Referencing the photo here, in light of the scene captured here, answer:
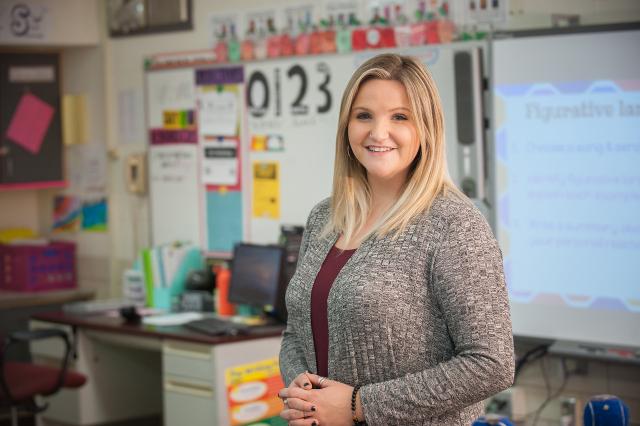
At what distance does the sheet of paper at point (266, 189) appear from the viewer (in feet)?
16.1

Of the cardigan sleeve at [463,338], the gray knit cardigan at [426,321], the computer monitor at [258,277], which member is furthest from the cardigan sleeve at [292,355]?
the computer monitor at [258,277]

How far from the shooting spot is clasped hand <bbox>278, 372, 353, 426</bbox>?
188 cm

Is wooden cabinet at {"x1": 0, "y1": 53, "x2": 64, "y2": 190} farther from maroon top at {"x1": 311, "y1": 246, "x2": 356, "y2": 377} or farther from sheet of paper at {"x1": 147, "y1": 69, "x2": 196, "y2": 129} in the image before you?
maroon top at {"x1": 311, "y1": 246, "x2": 356, "y2": 377}

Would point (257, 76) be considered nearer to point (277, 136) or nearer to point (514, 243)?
point (277, 136)

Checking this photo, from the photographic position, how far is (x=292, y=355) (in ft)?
7.01

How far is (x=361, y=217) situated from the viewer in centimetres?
206

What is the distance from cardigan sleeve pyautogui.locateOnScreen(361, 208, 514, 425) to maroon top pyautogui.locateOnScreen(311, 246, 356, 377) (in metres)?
0.17

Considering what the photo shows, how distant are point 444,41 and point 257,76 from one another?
3.80 feet

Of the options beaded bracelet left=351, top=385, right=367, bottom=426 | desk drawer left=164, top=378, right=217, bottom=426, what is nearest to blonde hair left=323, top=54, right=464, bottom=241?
beaded bracelet left=351, top=385, right=367, bottom=426

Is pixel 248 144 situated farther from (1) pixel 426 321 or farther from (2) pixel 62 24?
(1) pixel 426 321

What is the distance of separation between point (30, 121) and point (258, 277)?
2175 millimetres

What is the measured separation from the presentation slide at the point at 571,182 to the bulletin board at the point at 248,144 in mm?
602

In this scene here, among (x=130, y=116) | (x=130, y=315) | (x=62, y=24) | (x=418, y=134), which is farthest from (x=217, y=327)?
(x=418, y=134)

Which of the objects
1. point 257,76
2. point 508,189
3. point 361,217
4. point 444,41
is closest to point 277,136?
point 257,76
